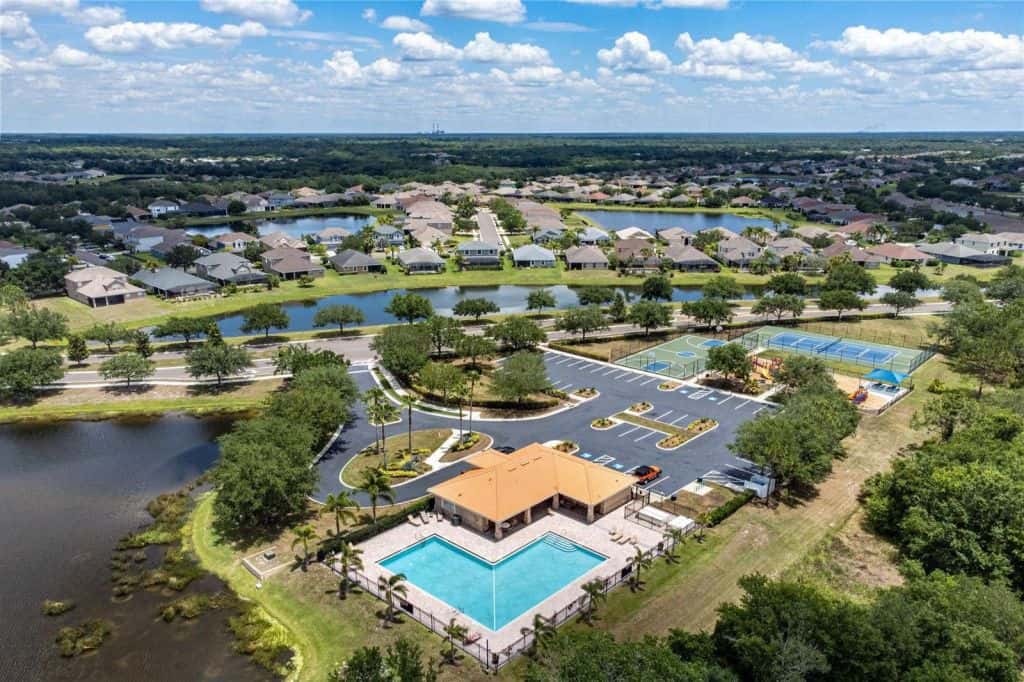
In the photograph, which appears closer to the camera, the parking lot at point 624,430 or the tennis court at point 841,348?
the parking lot at point 624,430

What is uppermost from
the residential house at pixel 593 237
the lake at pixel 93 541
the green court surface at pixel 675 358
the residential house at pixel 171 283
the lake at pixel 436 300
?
the residential house at pixel 593 237

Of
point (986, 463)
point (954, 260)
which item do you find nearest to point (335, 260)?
point (986, 463)

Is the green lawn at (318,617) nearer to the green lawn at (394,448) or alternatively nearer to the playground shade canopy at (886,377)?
the green lawn at (394,448)

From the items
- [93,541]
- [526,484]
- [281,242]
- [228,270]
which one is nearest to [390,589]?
[526,484]

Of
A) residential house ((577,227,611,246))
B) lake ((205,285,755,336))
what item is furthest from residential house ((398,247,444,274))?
residential house ((577,227,611,246))

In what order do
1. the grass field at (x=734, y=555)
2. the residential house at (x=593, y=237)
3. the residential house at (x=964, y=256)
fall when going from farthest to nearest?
1. the residential house at (x=593, y=237)
2. the residential house at (x=964, y=256)
3. the grass field at (x=734, y=555)

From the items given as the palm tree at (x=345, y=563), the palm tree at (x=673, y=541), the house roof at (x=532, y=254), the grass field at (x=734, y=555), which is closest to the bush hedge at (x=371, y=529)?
the palm tree at (x=345, y=563)

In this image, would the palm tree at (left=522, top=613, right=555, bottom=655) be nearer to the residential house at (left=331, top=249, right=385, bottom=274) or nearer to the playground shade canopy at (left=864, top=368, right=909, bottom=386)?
the playground shade canopy at (left=864, top=368, right=909, bottom=386)

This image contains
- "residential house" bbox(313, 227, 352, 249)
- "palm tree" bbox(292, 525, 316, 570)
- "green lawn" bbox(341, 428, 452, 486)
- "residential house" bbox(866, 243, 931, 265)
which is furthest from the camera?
"residential house" bbox(313, 227, 352, 249)
